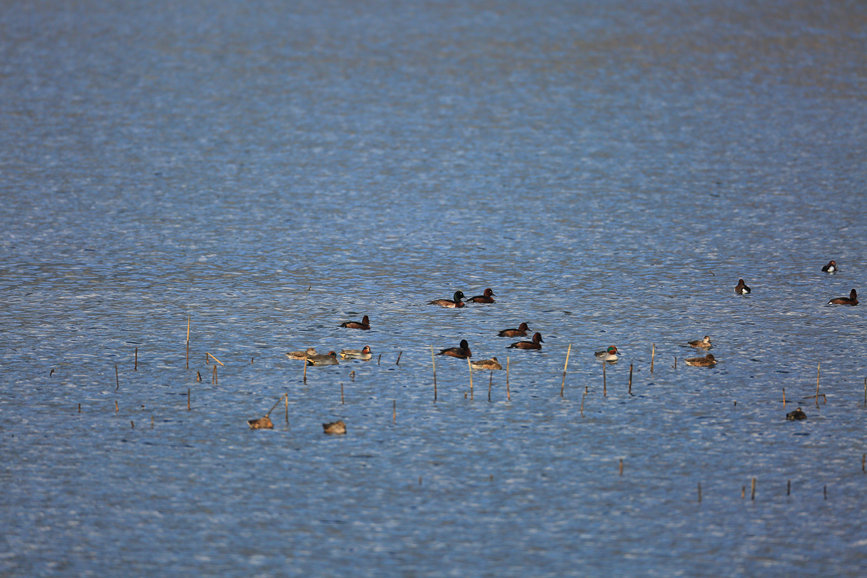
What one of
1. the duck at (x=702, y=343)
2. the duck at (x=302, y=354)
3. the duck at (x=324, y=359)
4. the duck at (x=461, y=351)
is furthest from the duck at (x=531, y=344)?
the duck at (x=302, y=354)

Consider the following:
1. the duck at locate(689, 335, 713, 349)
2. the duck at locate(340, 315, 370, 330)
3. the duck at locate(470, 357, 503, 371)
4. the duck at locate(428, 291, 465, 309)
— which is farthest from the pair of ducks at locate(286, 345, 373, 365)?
the duck at locate(689, 335, 713, 349)

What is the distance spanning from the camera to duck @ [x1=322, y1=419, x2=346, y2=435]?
14.8 metres

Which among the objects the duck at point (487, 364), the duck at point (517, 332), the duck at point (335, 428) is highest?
the duck at point (517, 332)

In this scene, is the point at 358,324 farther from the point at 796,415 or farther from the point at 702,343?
the point at 796,415

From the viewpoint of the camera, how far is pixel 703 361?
17453 mm

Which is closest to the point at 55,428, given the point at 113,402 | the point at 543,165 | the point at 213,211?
the point at 113,402

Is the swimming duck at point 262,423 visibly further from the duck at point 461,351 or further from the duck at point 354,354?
the duck at point 461,351

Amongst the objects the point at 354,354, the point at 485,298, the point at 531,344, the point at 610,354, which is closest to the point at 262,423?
the point at 354,354

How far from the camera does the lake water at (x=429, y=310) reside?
41.0 ft

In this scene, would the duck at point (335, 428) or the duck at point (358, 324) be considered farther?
the duck at point (358, 324)

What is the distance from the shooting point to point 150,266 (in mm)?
23125

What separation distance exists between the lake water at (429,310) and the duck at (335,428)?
0.38ft

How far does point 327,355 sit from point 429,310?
343 cm

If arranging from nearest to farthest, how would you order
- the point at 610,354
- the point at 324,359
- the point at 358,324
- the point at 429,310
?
the point at 324,359 → the point at 610,354 → the point at 358,324 → the point at 429,310
